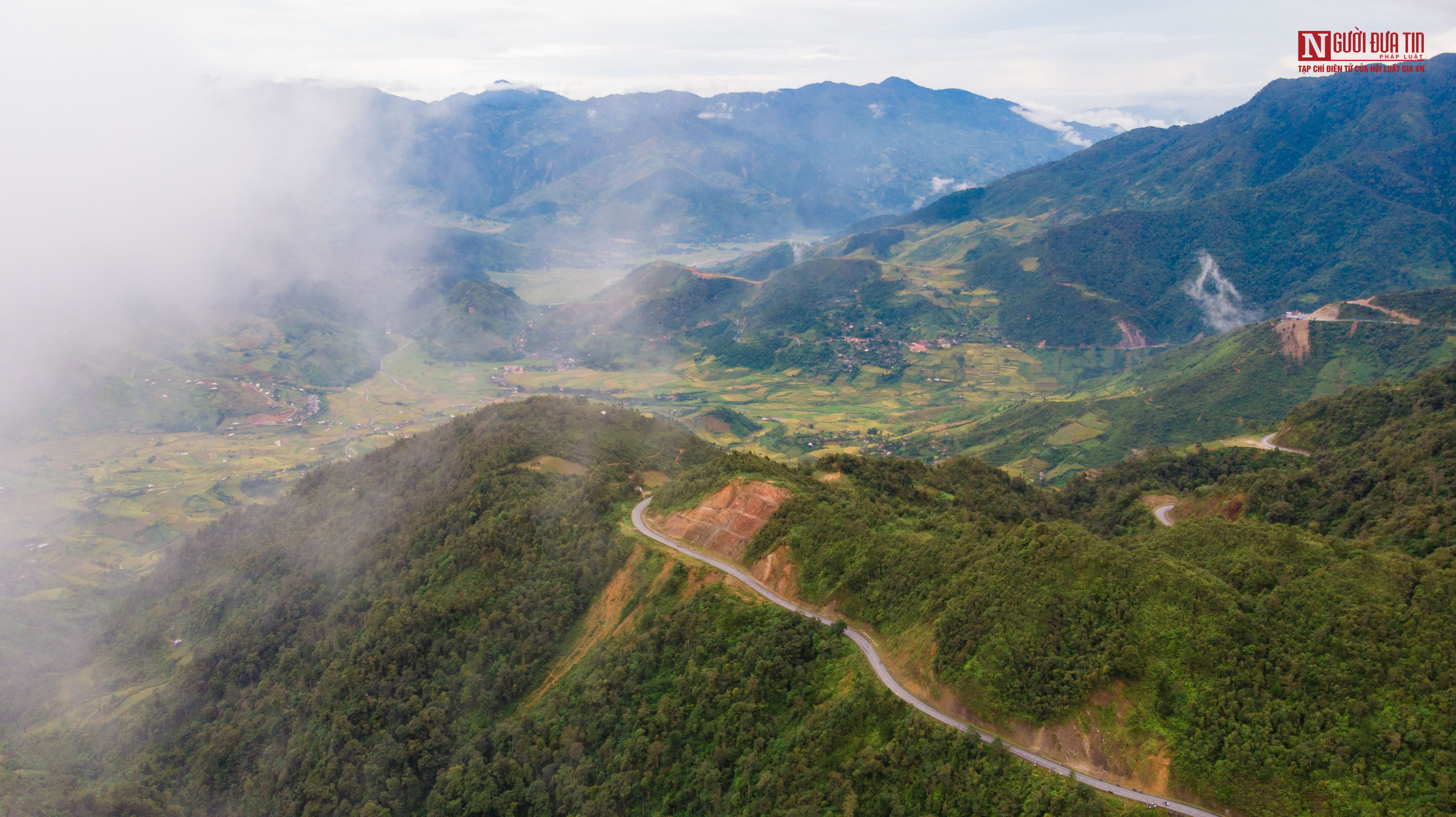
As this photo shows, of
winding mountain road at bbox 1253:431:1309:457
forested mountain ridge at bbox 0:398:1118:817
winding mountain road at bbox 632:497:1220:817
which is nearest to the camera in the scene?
winding mountain road at bbox 632:497:1220:817

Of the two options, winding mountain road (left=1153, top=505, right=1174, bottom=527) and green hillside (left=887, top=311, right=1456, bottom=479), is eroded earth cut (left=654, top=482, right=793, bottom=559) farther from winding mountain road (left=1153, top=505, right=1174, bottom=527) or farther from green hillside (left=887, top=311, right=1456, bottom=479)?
green hillside (left=887, top=311, right=1456, bottom=479)

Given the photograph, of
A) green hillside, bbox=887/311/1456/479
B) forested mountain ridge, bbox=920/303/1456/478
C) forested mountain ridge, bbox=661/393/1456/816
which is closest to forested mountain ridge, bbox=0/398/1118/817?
forested mountain ridge, bbox=661/393/1456/816

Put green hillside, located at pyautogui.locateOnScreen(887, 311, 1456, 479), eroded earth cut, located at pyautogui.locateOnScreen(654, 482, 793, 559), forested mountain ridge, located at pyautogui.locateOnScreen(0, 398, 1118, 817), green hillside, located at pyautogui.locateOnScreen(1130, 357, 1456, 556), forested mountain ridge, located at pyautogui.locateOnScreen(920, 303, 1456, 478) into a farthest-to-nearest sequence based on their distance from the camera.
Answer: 1. green hillside, located at pyautogui.locateOnScreen(887, 311, 1456, 479)
2. forested mountain ridge, located at pyautogui.locateOnScreen(920, 303, 1456, 478)
3. eroded earth cut, located at pyautogui.locateOnScreen(654, 482, 793, 559)
4. green hillside, located at pyautogui.locateOnScreen(1130, 357, 1456, 556)
5. forested mountain ridge, located at pyautogui.locateOnScreen(0, 398, 1118, 817)

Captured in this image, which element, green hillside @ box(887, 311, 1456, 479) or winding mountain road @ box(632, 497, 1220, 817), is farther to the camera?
green hillside @ box(887, 311, 1456, 479)

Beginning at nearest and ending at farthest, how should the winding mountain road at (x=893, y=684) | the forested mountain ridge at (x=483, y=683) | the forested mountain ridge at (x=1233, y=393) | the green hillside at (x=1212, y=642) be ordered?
the green hillside at (x=1212, y=642) < the winding mountain road at (x=893, y=684) < the forested mountain ridge at (x=483, y=683) < the forested mountain ridge at (x=1233, y=393)

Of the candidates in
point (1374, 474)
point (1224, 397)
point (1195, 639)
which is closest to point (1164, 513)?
point (1374, 474)

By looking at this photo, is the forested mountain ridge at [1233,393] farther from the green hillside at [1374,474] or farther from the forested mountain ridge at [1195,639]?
the forested mountain ridge at [1195,639]

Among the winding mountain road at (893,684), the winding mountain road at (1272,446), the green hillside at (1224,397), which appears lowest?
the green hillside at (1224,397)

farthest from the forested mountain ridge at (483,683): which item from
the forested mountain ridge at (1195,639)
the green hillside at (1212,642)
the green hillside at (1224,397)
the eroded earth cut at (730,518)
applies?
the green hillside at (1224,397)

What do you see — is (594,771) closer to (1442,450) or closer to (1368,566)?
(1368,566)

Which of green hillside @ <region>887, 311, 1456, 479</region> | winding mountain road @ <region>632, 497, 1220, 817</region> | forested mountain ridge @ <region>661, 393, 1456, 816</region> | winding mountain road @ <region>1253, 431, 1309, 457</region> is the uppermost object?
forested mountain ridge @ <region>661, 393, 1456, 816</region>
